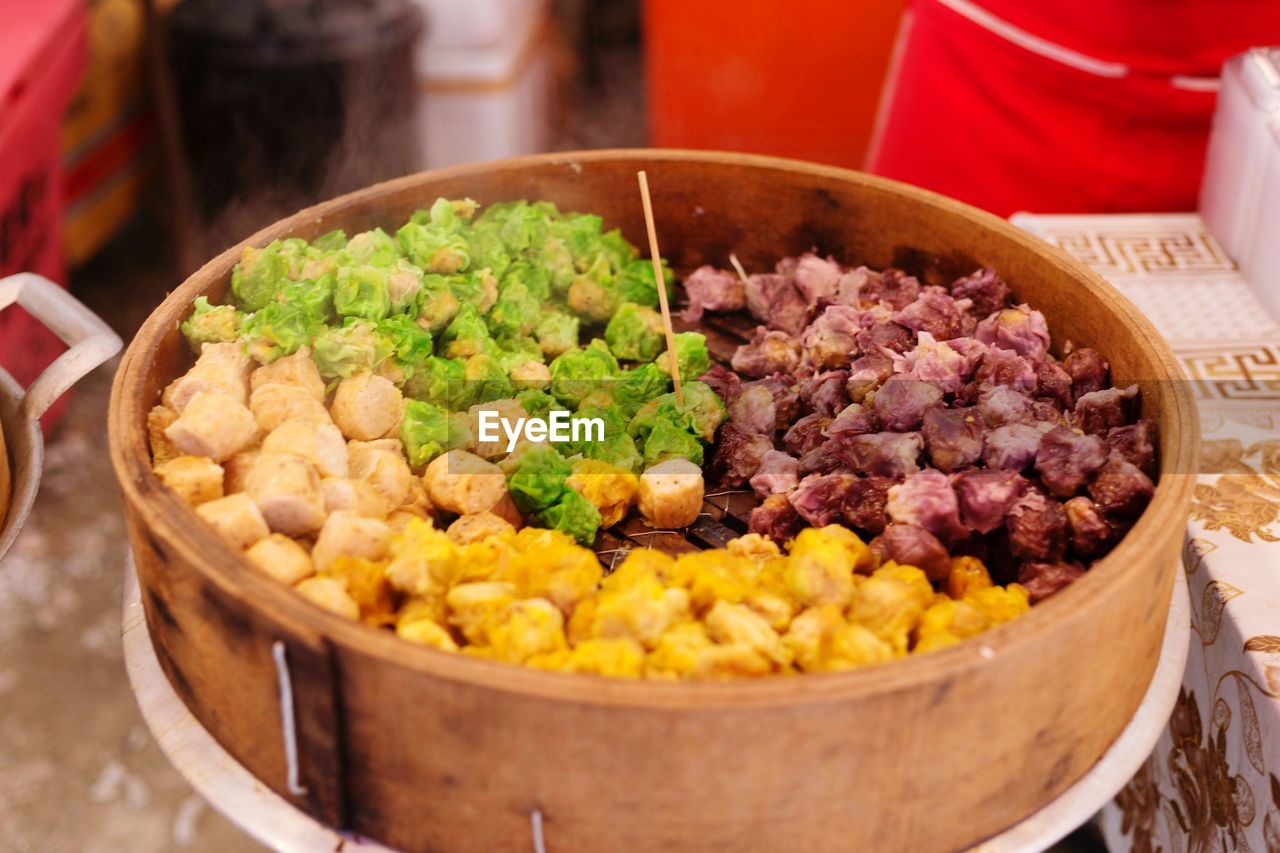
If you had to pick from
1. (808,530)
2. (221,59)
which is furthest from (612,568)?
(221,59)

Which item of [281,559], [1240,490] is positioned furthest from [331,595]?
[1240,490]

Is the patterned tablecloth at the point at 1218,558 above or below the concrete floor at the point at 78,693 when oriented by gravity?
above

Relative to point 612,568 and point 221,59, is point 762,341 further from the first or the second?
point 221,59

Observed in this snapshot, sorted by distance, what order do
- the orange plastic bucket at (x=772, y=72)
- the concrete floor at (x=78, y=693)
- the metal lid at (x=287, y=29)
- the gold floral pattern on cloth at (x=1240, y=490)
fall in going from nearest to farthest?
the gold floral pattern on cloth at (x=1240, y=490) → the concrete floor at (x=78, y=693) → the metal lid at (x=287, y=29) → the orange plastic bucket at (x=772, y=72)

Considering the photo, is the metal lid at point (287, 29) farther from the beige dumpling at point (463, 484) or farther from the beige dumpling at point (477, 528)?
the beige dumpling at point (477, 528)

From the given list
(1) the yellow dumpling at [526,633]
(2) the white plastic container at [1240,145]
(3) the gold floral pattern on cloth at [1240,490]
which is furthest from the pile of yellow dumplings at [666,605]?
(2) the white plastic container at [1240,145]

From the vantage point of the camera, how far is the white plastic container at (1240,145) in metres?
2.76

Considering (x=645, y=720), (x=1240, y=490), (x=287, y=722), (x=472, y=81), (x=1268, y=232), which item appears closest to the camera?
(x=645, y=720)

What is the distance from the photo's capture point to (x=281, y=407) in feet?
6.40

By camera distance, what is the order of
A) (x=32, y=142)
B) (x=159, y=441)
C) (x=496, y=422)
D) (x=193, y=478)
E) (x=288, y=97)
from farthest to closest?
(x=288, y=97) → (x=32, y=142) → (x=496, y=422) → (x=159, y=441) → (x=193, y=478)

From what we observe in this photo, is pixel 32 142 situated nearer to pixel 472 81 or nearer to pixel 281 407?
pixel 472 81

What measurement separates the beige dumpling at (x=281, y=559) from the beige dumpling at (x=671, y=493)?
1.99ft

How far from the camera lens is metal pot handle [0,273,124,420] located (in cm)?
199

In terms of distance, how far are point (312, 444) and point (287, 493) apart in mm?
152
